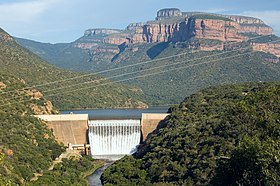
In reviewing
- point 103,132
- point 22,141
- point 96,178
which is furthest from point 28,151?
point 103,132

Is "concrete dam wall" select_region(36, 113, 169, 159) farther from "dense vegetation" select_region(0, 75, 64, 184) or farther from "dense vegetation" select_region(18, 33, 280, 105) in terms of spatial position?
"dense vegetation" select_region(18, 33, 280, 105)

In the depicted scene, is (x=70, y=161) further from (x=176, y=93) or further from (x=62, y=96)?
(x=176, y=93)

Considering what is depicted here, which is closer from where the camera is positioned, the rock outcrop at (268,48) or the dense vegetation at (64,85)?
the dense vegetation at (64,85)

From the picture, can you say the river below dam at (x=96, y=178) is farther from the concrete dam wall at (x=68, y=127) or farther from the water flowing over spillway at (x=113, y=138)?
the concrete dam wall at (x=68, y=127)

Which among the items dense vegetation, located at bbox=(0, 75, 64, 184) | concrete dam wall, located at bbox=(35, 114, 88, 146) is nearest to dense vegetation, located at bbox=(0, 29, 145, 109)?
dense vegetation, located at bbox=(0, 75, 64, 184)

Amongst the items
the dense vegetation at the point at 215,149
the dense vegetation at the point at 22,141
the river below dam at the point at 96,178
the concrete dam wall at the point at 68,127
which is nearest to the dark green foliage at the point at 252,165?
the dense vegetation at the point at 215,149

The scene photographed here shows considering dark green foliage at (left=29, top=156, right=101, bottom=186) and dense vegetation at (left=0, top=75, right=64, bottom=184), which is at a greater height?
dense vegetation at (left=0, top=75, right=64, bottom=184)

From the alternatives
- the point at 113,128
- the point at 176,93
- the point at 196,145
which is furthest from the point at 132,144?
the point at 176,93
